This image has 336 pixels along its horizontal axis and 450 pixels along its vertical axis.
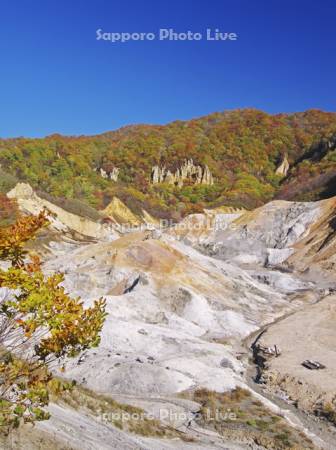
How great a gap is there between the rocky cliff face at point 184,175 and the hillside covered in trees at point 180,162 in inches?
75.4

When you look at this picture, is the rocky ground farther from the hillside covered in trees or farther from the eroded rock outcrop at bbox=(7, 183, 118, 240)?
the hillside covered in trees

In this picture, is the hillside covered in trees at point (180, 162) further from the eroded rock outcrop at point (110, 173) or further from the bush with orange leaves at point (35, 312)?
the bush with orange leaves at point (35, 312)

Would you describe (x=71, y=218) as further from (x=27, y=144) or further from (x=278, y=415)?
(x=278, y=415)

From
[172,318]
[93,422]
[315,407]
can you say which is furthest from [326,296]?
[93,422]

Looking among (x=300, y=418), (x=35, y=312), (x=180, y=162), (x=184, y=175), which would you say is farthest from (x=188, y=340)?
(x=180, y=162)

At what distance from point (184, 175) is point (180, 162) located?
4.99m

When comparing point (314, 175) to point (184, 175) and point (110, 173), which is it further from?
point (110, 173)

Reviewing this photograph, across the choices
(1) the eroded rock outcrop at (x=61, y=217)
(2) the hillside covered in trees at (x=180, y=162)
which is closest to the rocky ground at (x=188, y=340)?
(1) the eroded rock outcrop at (x=61, y=217)

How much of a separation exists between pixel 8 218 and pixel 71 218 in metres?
17.3

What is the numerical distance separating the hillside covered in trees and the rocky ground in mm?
47171

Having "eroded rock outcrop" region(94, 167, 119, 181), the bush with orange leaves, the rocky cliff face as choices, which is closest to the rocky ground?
the bush with orange leaves

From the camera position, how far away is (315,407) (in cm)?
2341

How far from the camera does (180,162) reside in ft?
513

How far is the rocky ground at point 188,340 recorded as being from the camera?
17547 mm
